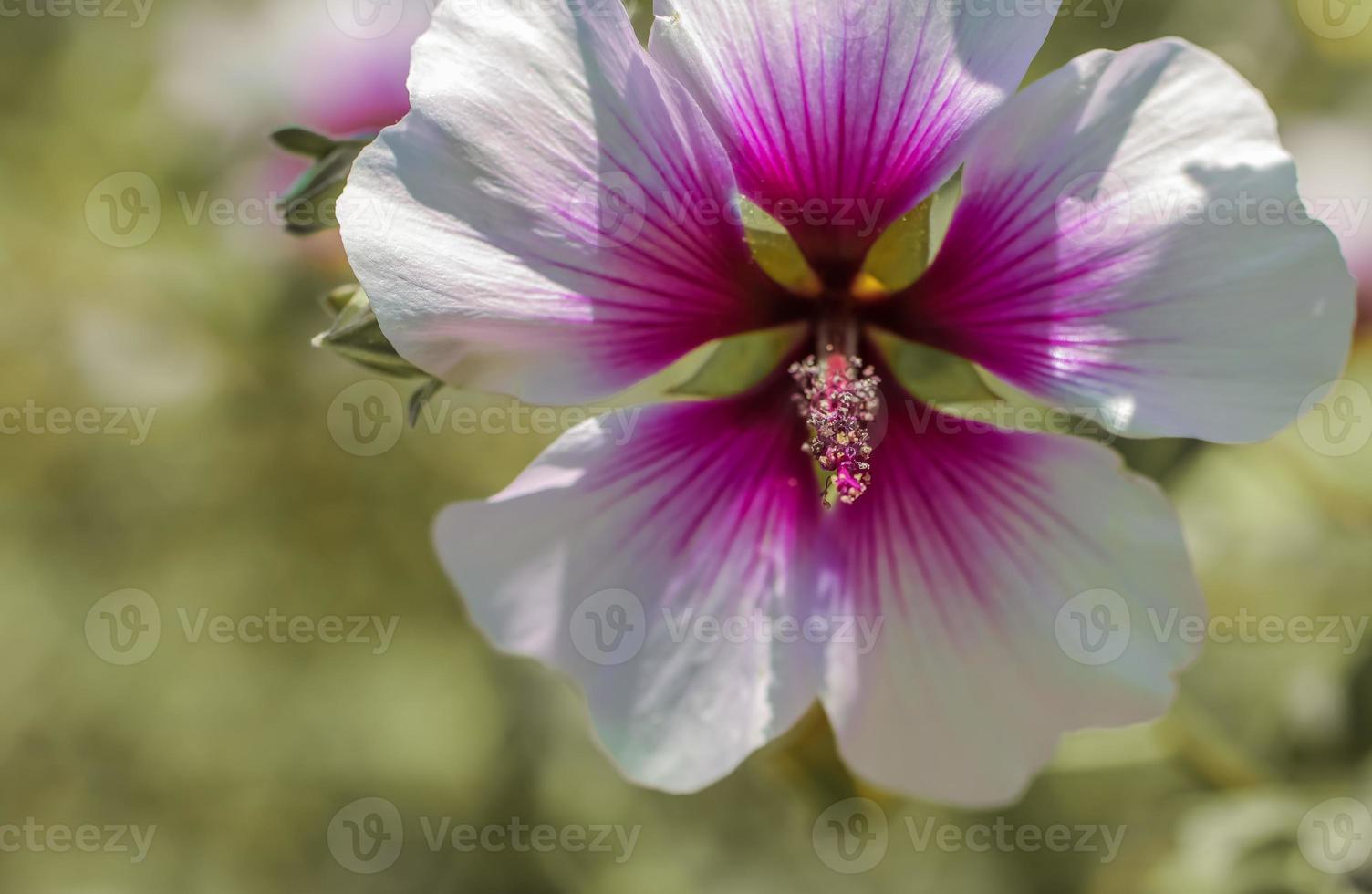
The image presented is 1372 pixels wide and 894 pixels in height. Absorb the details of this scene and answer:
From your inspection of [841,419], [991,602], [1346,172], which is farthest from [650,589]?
[1346,172]

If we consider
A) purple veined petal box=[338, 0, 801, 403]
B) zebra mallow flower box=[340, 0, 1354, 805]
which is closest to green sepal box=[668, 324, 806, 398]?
zebra mallow flower box=[340, 0, 1354, 805]

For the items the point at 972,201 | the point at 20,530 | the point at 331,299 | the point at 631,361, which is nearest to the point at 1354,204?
the point at 972,201

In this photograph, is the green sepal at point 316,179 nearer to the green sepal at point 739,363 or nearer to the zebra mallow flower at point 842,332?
the zebra mallow flower at point 842,332

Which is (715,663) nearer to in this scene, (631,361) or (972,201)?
(631,361)

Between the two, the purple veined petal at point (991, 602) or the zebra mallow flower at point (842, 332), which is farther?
the purple veined petal at point (991, 602)

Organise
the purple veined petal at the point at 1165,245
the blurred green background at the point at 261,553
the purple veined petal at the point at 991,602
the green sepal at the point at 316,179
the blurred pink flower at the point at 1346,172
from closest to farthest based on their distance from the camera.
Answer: the purple veined petal at the point at 1165,245 < the purple veined petal at the point at 991,602 < the green sepal at the point at 316,179 < the blurred pink flower at the point at 1346,172 < the blurred green background at the point at 261,553

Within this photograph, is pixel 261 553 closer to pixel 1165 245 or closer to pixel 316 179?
pixel 316 179

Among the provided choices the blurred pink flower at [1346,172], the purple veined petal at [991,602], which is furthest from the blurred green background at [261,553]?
the purple veined petal at [991,602]

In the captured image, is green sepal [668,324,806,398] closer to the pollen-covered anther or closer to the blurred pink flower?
the pollen-covered anther
